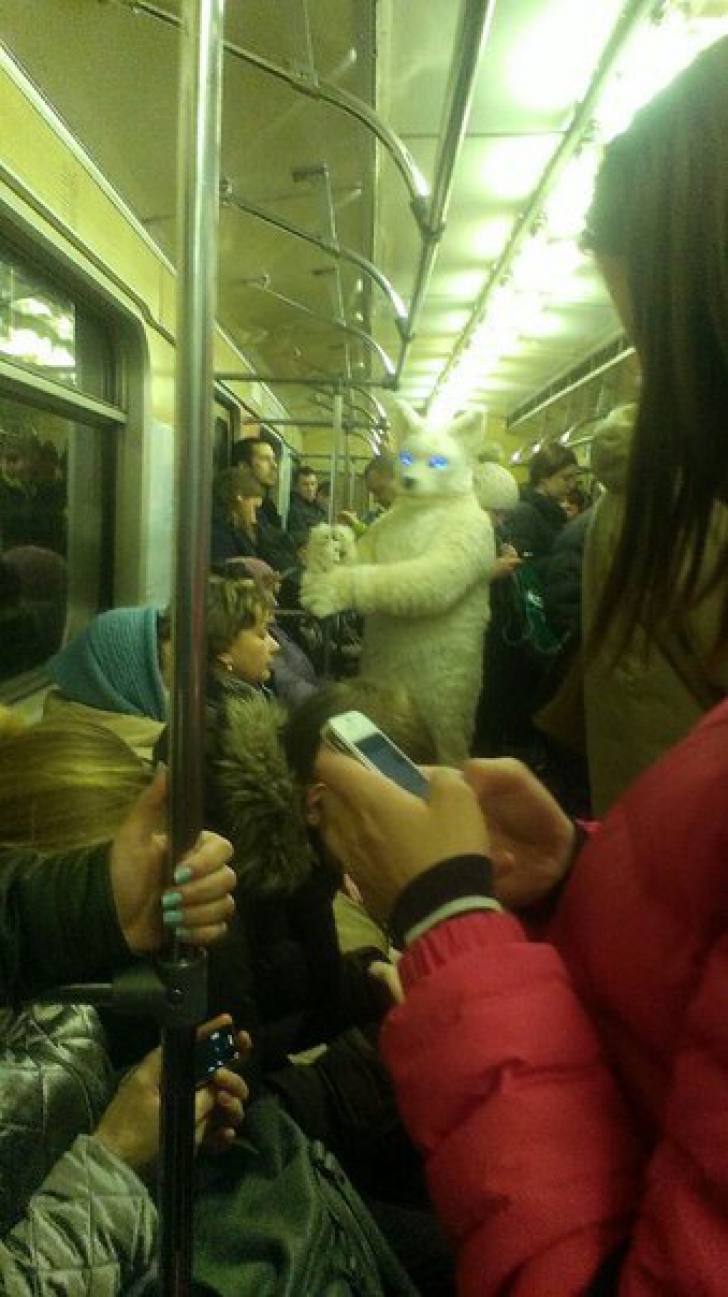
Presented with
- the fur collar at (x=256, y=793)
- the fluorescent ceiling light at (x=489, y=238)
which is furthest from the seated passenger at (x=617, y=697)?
the fluorescent ceiling light at (x=489, y=238)

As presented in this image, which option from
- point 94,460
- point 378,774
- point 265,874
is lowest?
point 265,874

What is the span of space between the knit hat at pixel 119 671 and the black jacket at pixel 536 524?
193cm

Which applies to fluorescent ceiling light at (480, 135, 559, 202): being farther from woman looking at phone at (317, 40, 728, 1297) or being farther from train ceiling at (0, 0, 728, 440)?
woman looking at phone at (317, 40, 728, 1297)

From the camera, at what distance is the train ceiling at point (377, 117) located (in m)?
2.19

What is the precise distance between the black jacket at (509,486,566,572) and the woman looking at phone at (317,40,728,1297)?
10.3 ft

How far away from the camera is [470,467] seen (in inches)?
124

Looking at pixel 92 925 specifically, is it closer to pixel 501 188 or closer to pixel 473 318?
pixel 501 188

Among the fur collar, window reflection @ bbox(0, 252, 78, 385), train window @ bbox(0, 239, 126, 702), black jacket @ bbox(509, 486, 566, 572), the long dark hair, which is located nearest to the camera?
the long dark hair

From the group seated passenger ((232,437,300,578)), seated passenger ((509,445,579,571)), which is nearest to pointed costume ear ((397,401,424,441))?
seated passenger ((509,445,579,571))

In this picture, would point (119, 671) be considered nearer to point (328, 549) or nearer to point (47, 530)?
point (328, 549)

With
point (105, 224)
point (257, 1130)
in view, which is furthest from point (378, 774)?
point (105, 224)

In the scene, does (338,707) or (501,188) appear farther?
(501,188)

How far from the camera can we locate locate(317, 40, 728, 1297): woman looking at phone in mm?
528

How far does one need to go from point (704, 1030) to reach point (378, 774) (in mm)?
319
